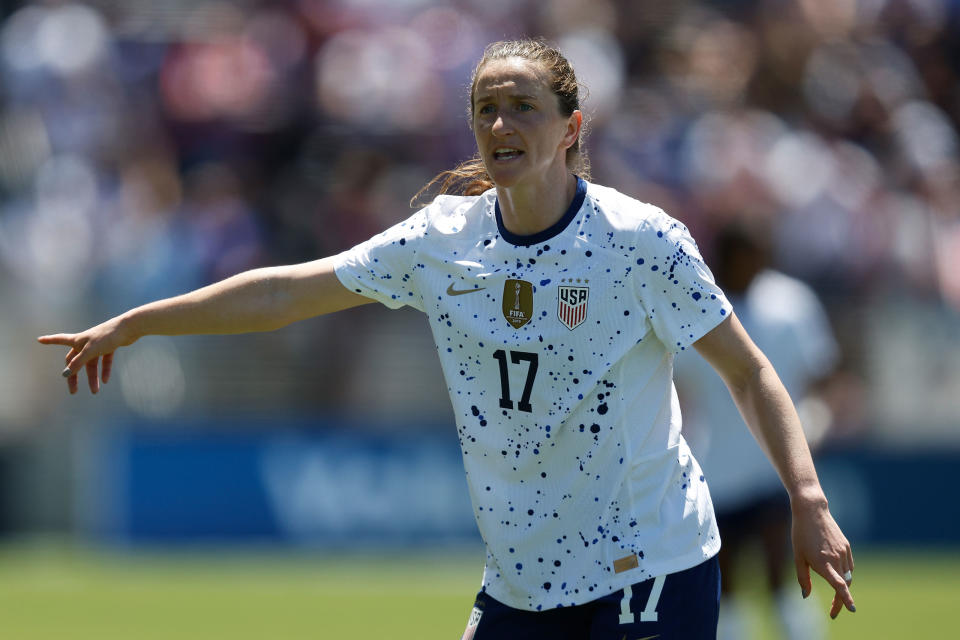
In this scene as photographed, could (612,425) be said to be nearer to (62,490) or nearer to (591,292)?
(591,292)

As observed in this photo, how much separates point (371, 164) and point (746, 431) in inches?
279

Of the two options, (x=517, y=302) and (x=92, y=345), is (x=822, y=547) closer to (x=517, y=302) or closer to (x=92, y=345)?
(x=517, y=302)

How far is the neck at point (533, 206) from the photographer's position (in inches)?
160

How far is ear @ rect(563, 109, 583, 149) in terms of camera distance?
418cm

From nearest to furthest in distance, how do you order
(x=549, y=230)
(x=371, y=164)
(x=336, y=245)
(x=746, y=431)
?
(x=549, y=230) < (x=746, y=431) < (x=336, y=245) < (x=371, y=164)

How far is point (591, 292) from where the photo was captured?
4.00 m

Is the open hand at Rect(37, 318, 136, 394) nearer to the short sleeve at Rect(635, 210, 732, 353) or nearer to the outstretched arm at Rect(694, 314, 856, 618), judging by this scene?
the short sleeve at Rect(635, 210, 732, 353)

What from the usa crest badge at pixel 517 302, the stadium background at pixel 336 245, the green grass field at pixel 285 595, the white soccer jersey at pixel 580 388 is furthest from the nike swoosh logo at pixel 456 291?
the stadium background at pixel 336 245

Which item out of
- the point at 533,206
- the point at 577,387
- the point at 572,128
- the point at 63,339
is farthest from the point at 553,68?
the point at 63,339

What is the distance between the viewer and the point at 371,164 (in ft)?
45.6

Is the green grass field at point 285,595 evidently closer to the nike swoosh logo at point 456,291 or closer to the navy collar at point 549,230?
the nike swoosh logo at point 456,291

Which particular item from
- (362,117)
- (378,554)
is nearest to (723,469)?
(378,554)

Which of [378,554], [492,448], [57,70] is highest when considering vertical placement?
[57,70]

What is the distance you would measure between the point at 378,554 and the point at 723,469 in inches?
225
